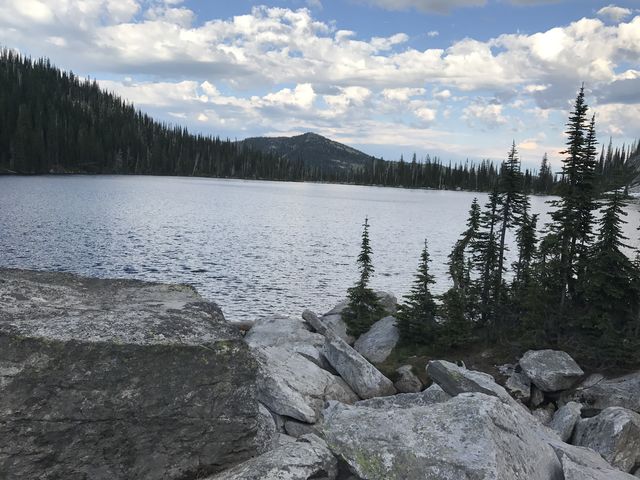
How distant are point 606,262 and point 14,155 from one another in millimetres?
171919

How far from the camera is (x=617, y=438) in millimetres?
13102

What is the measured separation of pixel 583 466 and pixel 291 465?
5040 millimetres

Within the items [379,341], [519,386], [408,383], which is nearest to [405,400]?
[408,383]

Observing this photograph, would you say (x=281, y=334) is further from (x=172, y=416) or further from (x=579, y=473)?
(x=579, y=473)

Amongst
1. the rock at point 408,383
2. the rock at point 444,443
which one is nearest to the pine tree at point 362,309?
the rock at point 408,383

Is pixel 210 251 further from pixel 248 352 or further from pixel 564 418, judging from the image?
pixel 248 352

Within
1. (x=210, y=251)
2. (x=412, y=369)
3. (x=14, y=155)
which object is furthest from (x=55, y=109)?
(x=412, y=369)

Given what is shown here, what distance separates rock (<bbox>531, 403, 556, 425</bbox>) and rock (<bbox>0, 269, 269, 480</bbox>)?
14.5 m

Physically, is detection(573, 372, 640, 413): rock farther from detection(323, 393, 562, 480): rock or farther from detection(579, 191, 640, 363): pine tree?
detection(323, 393, 562, 480): rock

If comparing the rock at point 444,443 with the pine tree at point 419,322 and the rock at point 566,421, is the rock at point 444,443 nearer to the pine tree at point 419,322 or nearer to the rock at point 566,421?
the rock at point 566,421

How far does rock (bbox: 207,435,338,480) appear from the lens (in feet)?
20.0

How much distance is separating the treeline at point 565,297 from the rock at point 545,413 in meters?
3.13

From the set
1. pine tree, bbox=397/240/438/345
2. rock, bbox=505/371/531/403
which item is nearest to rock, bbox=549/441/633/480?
rock, bbox=505/371/531/403

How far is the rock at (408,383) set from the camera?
19203mm
